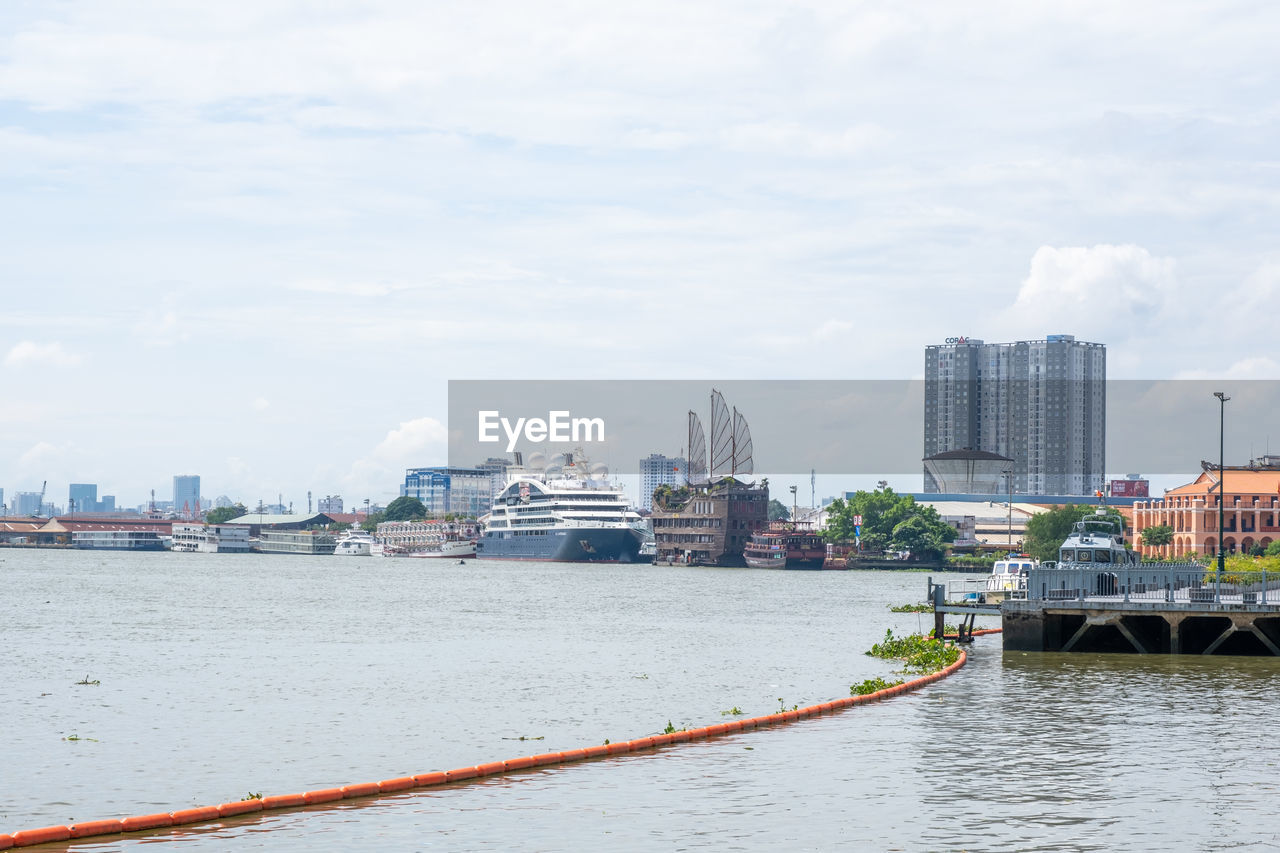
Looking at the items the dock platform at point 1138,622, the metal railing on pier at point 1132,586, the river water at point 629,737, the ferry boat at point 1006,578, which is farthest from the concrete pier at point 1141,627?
the ferry boat at point 1006,578

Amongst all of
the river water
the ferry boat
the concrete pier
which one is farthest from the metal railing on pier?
the ferry boat

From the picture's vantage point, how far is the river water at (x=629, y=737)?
22641 mm

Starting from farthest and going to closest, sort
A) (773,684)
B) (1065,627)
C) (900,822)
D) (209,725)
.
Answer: (1065,627) < (773,684) < (209,725) < (900,822)

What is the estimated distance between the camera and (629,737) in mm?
34594

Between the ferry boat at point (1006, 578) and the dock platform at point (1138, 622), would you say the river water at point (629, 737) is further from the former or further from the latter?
the ferry boat at point (1006, 578)

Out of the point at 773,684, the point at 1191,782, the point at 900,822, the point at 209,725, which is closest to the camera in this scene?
the point at 900,822

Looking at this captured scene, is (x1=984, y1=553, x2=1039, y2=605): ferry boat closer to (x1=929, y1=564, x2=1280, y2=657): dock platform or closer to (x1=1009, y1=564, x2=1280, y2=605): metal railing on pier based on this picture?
(x1=1009, y1=564, x2=1280, y2=605): metal railing on pier

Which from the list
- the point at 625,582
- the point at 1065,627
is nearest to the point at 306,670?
the point at 1065,627

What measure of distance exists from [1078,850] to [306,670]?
3633 centimetres

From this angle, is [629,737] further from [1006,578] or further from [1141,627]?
[1006,578]

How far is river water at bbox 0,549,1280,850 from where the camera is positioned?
22641mm

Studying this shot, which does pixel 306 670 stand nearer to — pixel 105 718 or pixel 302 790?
pixel 105 718

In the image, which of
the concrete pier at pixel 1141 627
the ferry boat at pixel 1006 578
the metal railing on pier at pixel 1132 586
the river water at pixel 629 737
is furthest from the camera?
the ferry boat at pixel 1006 578

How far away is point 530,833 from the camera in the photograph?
2206cm
